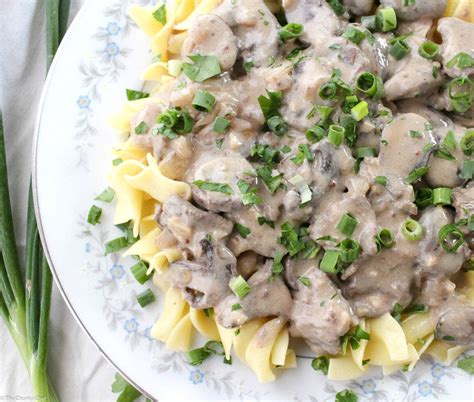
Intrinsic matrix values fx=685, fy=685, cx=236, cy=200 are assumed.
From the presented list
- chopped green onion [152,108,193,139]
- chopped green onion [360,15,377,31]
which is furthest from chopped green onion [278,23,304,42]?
chopped green onion [152,108,193,139]

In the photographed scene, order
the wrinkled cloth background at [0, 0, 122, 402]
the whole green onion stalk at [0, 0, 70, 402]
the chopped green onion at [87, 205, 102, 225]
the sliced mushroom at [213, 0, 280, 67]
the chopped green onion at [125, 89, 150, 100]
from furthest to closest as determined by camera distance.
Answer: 1. the wrinkled cloth background at [0, 0, 122, 402]
2. the whole green onion stalk at [0, 0, 70, 402]
3. the chopped green onion at [125, 89, 150, 100]
4. the chopped green onion at [87, 205, 102, 225]
5. the sliced mushroom at [213, 0, 280, 67]

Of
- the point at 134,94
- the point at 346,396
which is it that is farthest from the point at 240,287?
the point at 134,94

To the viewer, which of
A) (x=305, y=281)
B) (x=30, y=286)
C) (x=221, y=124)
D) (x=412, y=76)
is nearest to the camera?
(x=305, y=281)

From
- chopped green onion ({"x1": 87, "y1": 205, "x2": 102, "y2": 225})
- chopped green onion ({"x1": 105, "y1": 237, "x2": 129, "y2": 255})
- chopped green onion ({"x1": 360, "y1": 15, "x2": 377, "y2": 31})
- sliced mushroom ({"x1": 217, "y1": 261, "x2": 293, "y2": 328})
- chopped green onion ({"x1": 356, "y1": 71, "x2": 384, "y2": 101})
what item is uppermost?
chopped green onion ({"x1": 360, "y1": 15, "x2": 377, "y2": 31})

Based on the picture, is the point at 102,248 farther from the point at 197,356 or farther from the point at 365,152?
the point at 365,152

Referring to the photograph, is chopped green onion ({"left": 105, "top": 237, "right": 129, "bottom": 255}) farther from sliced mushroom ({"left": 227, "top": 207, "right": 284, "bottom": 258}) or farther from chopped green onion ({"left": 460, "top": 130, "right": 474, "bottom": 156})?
chopped green onion ({"left": 460, "top": 130, "right": 474, "bottom": 156})
